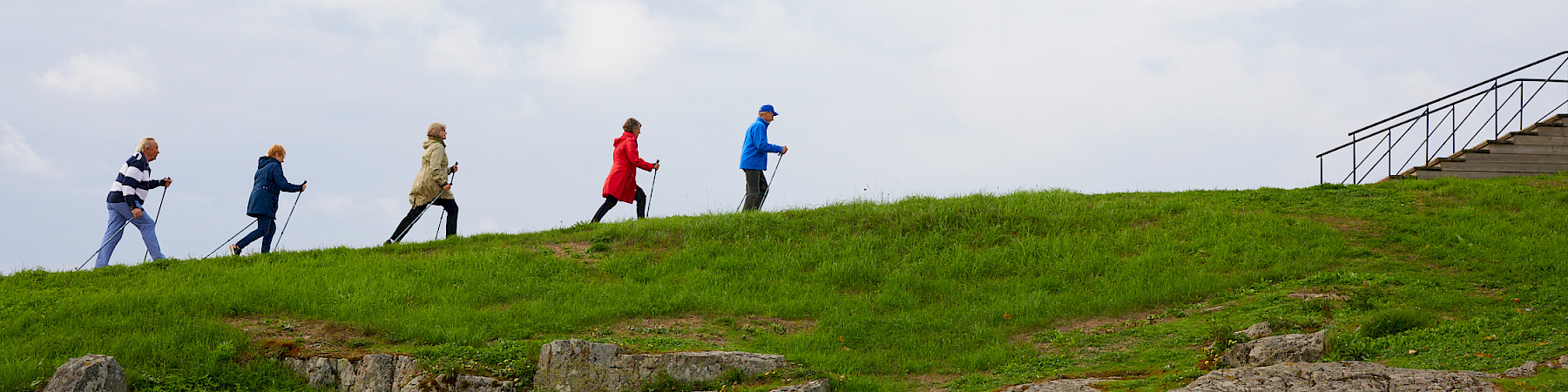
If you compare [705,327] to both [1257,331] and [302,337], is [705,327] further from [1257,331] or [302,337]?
[1257,331]

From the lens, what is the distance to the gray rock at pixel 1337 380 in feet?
24.1

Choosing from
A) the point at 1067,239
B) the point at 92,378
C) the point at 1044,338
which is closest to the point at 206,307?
the point at 92,378

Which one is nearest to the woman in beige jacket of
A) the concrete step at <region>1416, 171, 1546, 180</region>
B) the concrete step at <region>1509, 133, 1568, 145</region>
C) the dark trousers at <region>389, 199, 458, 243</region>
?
the dark trousers at <region>389, 199, 458, 243</region>

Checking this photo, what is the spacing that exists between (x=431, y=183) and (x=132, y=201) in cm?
376

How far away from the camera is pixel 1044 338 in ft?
37.5

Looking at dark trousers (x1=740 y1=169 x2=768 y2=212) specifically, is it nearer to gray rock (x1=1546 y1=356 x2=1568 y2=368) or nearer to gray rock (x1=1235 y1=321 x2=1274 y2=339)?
gray rock (x1=1235 y1=321 x2=1274 y2=339)

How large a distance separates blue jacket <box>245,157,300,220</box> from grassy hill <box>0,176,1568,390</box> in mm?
740

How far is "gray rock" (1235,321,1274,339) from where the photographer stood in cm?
986

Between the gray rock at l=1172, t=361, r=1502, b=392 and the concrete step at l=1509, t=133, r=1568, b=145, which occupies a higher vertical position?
the concrete step at l=1509, t=133, r=1568, b=145

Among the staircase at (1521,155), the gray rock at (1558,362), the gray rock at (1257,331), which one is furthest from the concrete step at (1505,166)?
the gray rock at (1558,362)

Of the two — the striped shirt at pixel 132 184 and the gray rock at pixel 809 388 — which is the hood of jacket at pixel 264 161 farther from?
the gray rock at pixel 809 388

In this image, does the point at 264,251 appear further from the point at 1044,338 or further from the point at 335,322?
the point at 1044,338

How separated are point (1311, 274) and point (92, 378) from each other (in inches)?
491

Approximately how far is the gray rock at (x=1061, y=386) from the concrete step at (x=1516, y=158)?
49.1 feet
